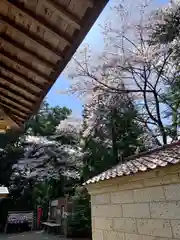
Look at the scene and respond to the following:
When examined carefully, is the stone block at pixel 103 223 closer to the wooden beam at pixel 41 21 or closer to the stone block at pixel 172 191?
the stone block at pixel 172 191

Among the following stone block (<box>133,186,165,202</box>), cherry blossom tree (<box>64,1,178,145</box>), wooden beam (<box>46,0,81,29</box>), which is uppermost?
cherry blossom tree (<box>64,1,178,145</box>)

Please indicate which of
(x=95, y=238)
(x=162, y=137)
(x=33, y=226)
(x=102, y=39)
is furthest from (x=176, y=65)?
(x=33, y=226)

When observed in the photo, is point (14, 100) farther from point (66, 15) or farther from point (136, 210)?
point (136, 210)

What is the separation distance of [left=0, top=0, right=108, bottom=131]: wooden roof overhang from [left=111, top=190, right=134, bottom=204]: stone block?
2.35 metres

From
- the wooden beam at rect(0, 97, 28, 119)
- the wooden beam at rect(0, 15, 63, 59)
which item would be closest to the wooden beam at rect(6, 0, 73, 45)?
the wooden beam at rect(0, 15, 63, 59)

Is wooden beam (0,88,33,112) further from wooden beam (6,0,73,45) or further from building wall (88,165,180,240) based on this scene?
building wall (88,165,180,240)

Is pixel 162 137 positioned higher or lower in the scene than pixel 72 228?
higher

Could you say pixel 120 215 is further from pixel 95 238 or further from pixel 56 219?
pixel 56 219

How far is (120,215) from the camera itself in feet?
13.0

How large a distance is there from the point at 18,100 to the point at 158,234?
7.96ft

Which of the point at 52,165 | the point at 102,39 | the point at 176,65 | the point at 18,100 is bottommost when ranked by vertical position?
the point at 18,100

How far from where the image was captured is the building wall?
9.98 ft

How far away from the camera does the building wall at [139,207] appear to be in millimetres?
3043

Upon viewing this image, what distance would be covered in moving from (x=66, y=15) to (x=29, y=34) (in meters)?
0.31
